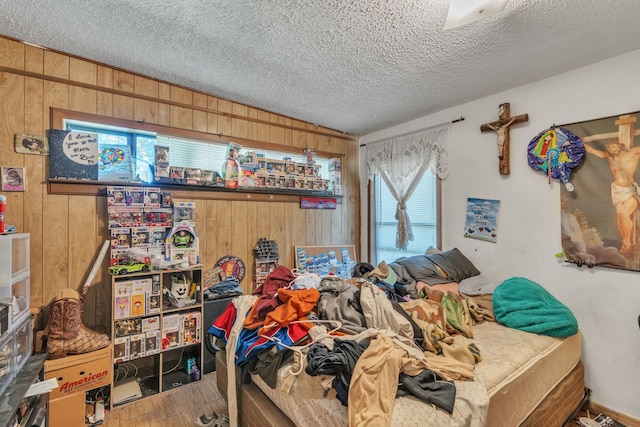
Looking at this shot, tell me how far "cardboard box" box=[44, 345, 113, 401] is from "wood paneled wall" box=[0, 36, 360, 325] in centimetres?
44

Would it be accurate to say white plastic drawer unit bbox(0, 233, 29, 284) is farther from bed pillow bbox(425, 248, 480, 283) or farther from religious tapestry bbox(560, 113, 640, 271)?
religious tapestry bbox(560, 113, 640, 271)

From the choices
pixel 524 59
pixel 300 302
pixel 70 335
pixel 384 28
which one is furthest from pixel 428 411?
pixel 524 59

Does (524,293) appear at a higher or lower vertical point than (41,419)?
higher

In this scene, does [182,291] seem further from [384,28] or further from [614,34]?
[614,34]

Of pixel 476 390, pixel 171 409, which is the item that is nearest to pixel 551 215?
pixel 476 390

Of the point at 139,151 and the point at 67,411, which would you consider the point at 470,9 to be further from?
the point at 67,411

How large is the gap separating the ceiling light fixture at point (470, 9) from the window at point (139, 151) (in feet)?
7.29

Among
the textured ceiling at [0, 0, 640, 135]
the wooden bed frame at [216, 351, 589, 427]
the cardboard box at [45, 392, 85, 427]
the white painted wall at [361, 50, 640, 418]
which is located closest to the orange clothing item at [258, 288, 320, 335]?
the wooden bed frame at [216, 351, 589, 427]

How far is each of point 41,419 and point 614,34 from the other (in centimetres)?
405

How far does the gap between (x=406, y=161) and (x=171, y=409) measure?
319cm

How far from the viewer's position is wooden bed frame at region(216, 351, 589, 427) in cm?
145

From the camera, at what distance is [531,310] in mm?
2014

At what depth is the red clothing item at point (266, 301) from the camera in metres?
1.67

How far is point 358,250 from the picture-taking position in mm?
4055
